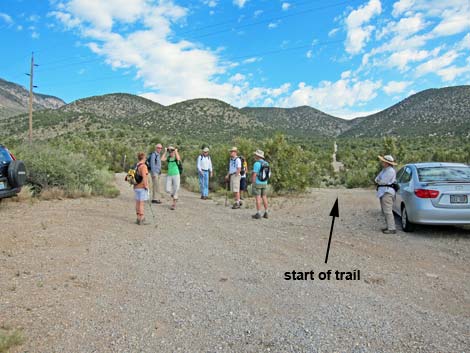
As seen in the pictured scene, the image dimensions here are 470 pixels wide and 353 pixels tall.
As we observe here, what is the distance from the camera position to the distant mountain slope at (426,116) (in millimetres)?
59094

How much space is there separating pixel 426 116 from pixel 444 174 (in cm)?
6565

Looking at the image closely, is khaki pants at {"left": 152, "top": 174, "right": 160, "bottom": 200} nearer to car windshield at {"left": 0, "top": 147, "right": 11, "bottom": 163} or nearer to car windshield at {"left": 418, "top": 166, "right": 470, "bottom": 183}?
car windshield at {"left": 0, "top": 147, "right": 11, "bottom": 163}

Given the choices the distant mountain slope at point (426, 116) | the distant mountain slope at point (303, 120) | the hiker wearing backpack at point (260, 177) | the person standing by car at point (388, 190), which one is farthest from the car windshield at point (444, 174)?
the distant mountain slope at point (303, 120)

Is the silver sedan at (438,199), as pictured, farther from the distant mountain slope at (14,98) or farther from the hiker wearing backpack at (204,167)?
the distant mountain slope at (14,98)

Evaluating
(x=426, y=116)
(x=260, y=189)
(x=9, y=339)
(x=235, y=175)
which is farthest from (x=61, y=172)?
(x=426, y=116)

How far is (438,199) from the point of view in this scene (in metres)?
8.01

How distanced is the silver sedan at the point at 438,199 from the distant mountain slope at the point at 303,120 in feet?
250

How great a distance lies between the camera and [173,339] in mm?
3863

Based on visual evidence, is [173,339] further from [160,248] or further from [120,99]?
[120,99]

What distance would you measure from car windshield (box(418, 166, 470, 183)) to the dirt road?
1.20 m

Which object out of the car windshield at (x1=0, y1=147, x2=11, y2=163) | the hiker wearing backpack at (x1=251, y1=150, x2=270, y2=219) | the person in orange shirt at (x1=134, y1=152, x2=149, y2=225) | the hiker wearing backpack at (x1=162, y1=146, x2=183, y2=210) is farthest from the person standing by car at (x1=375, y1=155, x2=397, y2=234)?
the car windshield at (x1=0, y1=147, x2=11, y2=163)

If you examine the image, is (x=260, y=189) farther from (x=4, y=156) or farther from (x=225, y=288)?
(x=4, y=156)

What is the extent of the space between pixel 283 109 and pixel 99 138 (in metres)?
59.8

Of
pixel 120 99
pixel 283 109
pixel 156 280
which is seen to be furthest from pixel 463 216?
pixel 283 109
